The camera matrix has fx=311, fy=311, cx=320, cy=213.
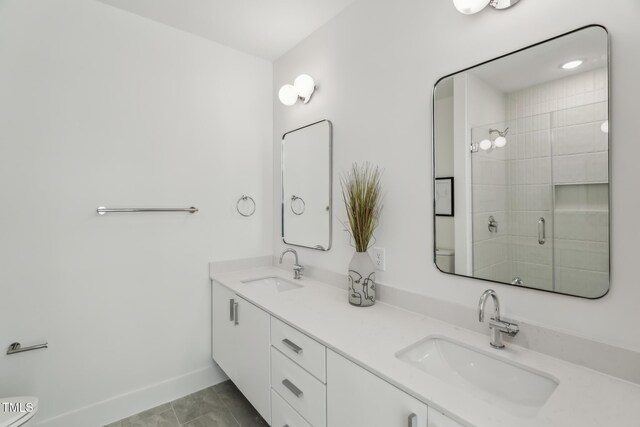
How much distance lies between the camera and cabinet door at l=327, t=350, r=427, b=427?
2.89 ft

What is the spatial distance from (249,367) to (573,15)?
2.04m

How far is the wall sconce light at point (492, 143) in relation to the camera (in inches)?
45.8

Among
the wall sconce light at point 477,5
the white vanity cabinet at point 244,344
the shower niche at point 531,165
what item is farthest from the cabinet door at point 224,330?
the wall sconce light at point 477,5

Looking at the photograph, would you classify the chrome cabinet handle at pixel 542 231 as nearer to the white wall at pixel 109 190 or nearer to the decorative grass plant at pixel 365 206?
the decorative grass plant at pixel 365 206

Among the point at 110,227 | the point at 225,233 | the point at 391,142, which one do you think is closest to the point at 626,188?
the point at 391,142

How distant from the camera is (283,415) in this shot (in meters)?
1.43

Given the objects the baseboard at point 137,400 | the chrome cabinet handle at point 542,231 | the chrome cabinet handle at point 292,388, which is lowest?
the baseboard at point 137,400

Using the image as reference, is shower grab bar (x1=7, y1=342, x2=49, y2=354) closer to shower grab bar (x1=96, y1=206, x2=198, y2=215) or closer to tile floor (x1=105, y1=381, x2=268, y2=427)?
tile floor (x1=105, y1=381, x2=268, y2=427)

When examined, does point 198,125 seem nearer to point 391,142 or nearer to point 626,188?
point 391,142

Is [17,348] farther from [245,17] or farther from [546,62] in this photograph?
[546,62]

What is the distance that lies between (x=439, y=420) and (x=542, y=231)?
0.71 m

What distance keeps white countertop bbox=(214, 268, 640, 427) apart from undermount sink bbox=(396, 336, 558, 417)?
2 cm

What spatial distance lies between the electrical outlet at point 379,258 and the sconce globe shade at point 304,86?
113cm

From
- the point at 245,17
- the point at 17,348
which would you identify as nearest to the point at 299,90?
the point at 245,17
